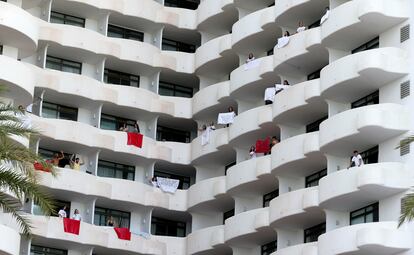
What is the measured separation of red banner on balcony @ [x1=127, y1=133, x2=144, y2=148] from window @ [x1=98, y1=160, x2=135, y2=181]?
2.09 m

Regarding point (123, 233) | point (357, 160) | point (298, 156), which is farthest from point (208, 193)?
point (357, 160)

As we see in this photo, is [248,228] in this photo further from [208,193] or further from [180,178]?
[180,178]

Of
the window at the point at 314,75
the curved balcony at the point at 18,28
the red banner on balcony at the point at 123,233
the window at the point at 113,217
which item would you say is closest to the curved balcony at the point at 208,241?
the red banner on balcony at the point at 123,233

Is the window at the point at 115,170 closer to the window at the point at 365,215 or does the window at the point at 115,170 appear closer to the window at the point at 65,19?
the window at the point at 65,19

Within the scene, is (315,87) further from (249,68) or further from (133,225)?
(133,225)

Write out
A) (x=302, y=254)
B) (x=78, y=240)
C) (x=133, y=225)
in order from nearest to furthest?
1. (x=302, y=254)
2. (x=78, y=240)
3. (x=133, y=225)

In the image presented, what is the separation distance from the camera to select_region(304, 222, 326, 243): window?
233 ft

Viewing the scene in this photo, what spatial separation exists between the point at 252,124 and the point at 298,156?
609cm

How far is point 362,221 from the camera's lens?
67.1 m

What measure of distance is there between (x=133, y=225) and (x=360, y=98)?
61.3ft

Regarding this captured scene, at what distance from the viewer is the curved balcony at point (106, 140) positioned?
77.5m

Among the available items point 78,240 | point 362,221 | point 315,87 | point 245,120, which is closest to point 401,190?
point 362,221

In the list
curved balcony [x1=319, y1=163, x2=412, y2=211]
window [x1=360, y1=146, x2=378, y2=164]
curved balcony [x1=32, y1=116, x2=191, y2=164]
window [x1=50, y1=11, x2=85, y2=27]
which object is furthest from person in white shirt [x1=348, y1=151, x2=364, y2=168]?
window [x1=50, y1=11, x2=85, y2=27]

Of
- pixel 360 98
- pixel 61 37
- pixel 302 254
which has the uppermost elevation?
pixel 61 37
